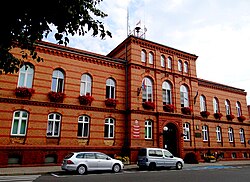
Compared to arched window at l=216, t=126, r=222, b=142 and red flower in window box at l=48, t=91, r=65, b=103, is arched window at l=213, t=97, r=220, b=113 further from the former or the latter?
red flower in window box at l=48, t=91, r=65, b=103

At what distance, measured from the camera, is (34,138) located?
56.4ft

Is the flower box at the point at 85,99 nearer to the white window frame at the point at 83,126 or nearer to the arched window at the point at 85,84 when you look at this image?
the arched window at the point at 85,84

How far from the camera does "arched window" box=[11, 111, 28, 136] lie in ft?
55.0

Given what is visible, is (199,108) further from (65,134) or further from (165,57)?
(65,134)

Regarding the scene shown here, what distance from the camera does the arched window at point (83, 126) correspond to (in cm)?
1930

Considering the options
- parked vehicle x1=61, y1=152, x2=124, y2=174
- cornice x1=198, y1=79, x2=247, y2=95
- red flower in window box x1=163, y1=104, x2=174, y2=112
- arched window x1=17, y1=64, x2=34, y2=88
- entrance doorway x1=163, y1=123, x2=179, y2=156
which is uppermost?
cornice x1=198, y1=79, x2=247, y2=95

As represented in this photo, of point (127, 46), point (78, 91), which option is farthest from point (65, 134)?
point (127, 46)

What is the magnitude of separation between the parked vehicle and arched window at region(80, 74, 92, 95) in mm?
6960

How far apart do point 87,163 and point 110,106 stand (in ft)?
24.3

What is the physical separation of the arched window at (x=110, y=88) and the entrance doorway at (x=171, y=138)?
663 centimetres

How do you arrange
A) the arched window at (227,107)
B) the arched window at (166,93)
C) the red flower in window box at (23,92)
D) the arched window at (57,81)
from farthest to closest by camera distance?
the arched window at (227,107) → the arched window at (166,93) → the arched window at (57,81) → the red flower in window box at (23,92)

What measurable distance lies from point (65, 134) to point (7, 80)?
6233 mm

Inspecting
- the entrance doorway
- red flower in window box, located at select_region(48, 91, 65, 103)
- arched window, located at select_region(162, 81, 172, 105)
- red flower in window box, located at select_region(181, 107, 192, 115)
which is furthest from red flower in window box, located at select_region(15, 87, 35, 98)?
red flower in window box, located at select_region(181, 107, 192, 115)

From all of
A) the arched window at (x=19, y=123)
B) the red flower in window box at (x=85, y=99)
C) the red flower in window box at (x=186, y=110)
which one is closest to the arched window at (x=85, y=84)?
the red flower in window box at (x=85, y=99)
